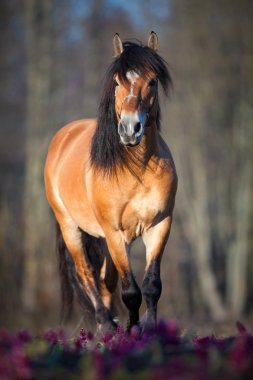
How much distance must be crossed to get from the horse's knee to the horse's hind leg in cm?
92

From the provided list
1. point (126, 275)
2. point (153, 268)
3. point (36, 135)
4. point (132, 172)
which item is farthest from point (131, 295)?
point (36, 135)

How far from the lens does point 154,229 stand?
586 cm

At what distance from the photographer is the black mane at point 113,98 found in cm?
549

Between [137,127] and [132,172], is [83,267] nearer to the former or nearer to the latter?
[132,172]

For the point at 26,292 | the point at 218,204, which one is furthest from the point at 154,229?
the point at 218,204

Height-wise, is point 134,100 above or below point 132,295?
above

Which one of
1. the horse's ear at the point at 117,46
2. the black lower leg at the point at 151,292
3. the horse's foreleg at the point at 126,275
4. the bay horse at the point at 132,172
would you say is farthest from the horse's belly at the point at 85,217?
the horse's ear at the point at 117,46

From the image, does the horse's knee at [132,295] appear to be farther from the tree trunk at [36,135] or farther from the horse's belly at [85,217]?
the tree trunk at [36,135]

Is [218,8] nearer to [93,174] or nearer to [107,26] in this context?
[107,26]

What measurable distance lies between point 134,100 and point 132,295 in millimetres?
1640

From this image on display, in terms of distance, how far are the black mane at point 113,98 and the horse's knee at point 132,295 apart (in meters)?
0.95

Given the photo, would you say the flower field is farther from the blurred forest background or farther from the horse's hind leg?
the blurred forest background

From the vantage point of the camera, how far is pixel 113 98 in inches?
221

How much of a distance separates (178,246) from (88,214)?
12.2 metres
